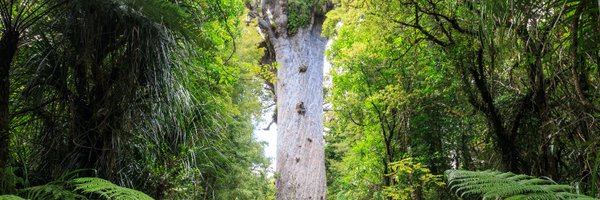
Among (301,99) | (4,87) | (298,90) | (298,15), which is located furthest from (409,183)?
(4,87)

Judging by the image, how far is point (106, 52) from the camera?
209 centimetres

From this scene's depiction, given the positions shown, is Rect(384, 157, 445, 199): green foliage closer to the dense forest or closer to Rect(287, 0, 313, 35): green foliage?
the dense forest

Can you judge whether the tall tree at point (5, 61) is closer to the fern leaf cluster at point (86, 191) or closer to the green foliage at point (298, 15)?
the fern leaf cluster at point (86, 191)

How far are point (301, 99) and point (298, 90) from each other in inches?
5.4

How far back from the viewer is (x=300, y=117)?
5559mm

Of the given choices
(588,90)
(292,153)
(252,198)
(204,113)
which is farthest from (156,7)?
(252,198)

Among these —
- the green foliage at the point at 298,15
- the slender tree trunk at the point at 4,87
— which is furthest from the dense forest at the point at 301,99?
the green foliage at the point at 298,15

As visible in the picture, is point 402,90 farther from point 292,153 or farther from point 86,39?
point 86,39

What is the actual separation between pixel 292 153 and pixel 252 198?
246 cm

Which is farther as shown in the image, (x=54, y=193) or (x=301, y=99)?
(x=301, y=99)

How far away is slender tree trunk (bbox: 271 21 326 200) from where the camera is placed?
17.3 feet

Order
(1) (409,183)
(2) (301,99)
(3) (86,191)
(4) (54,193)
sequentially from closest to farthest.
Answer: (3) (86,191), (4) (54,193), (1) (409,183), (2) (301,99)

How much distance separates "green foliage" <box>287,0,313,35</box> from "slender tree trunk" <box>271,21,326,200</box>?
96mm

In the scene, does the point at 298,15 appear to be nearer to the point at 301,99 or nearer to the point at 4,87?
the point at 301,99
